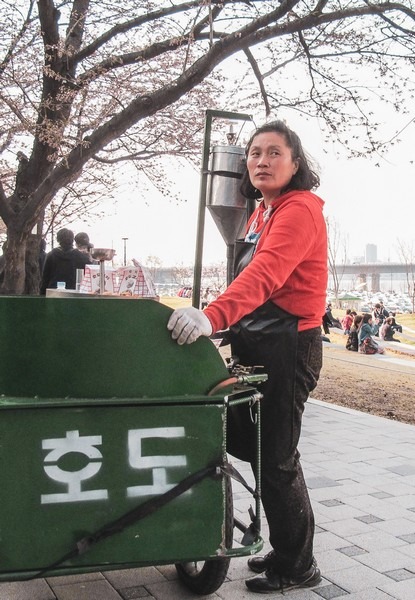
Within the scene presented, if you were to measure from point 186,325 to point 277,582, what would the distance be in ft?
4.34

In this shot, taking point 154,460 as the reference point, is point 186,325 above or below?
above

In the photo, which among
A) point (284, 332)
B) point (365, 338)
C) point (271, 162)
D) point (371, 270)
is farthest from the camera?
point (371, 270)

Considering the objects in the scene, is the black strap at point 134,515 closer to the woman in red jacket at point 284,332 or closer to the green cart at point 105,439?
the green cart at point 105,439

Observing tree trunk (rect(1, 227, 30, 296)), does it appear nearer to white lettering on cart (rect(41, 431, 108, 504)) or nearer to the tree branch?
the tree branch

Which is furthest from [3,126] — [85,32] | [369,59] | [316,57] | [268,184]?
[268,184]

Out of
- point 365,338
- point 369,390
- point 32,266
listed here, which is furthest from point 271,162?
point 365,338

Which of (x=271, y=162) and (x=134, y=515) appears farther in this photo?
(x=271, y=162)

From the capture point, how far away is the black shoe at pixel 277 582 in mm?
2752

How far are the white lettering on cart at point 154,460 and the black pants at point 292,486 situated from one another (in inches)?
22.8

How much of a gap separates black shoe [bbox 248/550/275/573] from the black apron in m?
0.53

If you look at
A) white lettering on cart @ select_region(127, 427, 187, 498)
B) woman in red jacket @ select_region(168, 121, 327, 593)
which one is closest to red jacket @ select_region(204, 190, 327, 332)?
woman in red jacket @ select_region(168, 121, 327, 593)

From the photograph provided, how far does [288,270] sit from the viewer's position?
245cm

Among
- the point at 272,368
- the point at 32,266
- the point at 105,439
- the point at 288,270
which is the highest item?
Result: the point at 32,266

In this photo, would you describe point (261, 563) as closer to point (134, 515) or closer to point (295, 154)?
point (134, 515)
